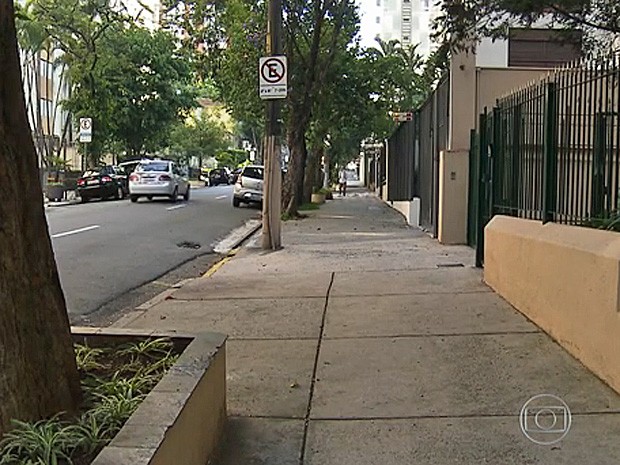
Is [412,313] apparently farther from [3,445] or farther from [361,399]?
[3,445]

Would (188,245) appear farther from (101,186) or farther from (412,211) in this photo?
(101,186)

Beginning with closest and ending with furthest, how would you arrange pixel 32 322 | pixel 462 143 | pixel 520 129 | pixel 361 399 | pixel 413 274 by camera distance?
pixel 32 322, pixel 361 399, pixel 520 129, pixel 413 274, pixel 462 143

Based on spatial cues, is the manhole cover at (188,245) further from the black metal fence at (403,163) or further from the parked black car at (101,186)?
the parked black car at (101,186)

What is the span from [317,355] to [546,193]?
278 centimetres

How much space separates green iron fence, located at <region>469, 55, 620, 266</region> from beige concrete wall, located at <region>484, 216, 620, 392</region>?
30 centimetres

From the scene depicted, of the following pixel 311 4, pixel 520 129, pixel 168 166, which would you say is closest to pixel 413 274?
pixel 520 129

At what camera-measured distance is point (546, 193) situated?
7621 millimetres

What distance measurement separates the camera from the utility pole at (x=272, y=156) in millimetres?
14312

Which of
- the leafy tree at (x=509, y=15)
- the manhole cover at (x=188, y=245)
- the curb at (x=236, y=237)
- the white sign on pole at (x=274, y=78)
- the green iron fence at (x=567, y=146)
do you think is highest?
→ the leafy tree at (x=509, y=15)

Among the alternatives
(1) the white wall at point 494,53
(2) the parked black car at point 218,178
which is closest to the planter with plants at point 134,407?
(1) the white wall at point 494,53

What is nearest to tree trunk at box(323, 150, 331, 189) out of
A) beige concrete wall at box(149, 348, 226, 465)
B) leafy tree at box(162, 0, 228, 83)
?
leafy tree at box(162, 0, 228, 83)

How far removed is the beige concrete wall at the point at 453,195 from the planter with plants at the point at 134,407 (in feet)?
34.0

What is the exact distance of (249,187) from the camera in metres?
29.3

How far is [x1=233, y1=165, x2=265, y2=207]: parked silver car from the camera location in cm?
2923
